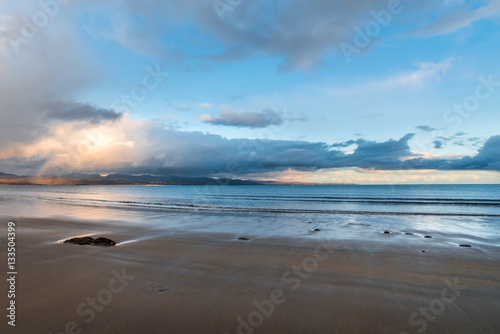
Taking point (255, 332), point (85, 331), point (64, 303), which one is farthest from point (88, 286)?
point (255, 332)

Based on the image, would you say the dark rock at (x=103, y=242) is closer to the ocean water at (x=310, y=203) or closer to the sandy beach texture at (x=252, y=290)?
the sandy beach texture at (x=252, y=290)

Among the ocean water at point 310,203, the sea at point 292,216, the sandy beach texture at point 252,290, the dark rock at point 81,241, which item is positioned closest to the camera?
the sandy beach texture at point 252,290

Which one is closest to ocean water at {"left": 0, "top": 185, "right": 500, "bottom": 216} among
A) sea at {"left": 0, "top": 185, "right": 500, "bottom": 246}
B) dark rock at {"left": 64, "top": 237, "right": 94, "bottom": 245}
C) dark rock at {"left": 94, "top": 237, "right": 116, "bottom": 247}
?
sea at {"left": 0, "top": 185, "right": 500, "bottom": 246}

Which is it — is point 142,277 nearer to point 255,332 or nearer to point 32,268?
point 32,268

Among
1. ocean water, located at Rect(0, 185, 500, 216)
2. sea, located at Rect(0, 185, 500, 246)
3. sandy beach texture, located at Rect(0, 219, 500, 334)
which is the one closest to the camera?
sandy beach texture, located at Rect(0, 219, 500, 334)

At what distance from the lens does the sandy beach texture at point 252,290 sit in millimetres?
4559

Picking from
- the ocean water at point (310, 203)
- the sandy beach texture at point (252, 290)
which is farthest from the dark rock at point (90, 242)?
the ocean water at point (310, 203)

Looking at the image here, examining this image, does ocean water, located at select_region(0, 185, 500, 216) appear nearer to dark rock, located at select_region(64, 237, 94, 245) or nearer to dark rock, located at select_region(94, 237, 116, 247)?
dark rock, located at select_region(94, 237, 116, 247)

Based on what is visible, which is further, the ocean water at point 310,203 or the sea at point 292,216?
the ocean water at point 310,203

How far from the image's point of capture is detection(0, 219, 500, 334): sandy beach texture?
4559mm

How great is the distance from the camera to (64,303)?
5.10 metres

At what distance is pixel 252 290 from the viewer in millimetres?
6117

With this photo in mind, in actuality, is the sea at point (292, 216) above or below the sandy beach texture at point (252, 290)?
below

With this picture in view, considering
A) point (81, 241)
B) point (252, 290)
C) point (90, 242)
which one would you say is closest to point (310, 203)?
point (90, 242)
